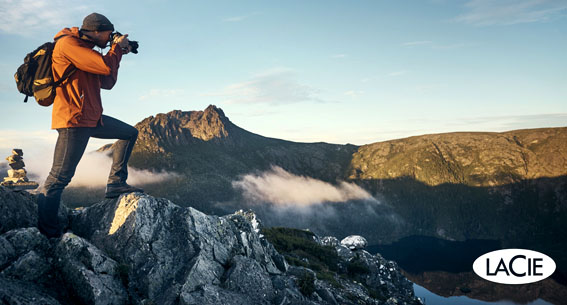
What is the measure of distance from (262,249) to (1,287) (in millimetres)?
→ 8138

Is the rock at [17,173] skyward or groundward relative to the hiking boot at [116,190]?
groundward

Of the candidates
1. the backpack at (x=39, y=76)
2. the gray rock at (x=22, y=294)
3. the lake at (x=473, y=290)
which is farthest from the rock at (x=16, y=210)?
the lake at (x=473, y=290)

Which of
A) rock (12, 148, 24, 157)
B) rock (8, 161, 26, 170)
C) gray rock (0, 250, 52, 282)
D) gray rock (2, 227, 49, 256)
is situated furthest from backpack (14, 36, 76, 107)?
rock (12, 148, 24, 157)

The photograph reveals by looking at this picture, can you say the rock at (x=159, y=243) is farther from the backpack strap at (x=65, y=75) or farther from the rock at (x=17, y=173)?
the rock at (x=17, y=173)

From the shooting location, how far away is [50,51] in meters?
7.93

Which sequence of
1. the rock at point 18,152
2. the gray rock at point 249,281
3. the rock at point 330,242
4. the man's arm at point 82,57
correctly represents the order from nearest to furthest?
1. the man's arm at point 82,57
2. the gray rock at point 249,281
3. the rock at point 18,152
4. the rock at point 330,242

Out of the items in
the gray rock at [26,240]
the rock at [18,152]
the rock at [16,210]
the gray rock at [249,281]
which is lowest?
the gray rock at [249,281]

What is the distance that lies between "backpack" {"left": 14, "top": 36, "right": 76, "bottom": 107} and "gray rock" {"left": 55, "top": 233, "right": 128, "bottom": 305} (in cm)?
374

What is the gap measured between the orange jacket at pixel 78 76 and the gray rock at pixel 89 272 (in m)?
3.10

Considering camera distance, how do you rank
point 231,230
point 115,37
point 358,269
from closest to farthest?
point 115,37
point 231,230
point 358,269

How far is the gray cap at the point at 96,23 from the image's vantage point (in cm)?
812

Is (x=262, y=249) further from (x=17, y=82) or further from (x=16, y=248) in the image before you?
(x=17, y=82)

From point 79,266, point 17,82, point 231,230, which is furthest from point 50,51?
point 231,230

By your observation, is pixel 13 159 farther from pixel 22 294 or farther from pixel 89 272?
pixel 22 294
